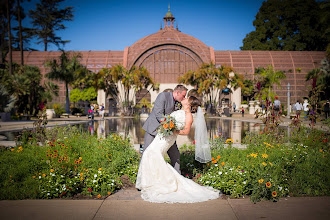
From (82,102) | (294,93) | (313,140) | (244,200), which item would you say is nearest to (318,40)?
(294,93)

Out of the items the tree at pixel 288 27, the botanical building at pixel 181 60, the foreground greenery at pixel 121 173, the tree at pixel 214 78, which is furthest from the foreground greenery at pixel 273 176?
the tree at pixel 288 27

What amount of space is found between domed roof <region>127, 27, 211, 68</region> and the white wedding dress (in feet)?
140

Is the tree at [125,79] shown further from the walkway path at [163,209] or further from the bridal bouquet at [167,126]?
the walkway path at [163,209]

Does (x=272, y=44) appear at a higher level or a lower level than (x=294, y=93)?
higher

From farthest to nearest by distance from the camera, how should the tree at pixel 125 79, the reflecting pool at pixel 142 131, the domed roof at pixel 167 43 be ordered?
the domed roof at pixel 167 43
the tree at pixel 125 79
the reflecting pool at pixel 142 131

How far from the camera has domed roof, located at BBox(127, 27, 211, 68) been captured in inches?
1833

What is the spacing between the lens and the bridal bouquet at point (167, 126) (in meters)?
4.48

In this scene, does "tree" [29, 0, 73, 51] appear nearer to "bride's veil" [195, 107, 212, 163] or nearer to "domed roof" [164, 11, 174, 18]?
"domed roof" [164, 11, 174, 18]

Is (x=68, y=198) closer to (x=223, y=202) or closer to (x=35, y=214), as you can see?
(x=35, y=214)

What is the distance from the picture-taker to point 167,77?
153 ft

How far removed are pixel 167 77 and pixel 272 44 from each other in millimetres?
24966

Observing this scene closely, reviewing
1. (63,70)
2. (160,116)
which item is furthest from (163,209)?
(63,70)

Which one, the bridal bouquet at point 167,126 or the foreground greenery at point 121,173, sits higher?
the bridal bouquet at point 167,126

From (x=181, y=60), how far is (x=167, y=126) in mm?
43542
